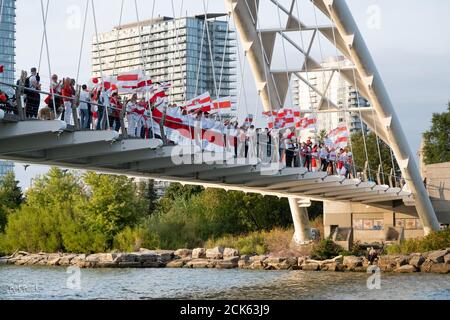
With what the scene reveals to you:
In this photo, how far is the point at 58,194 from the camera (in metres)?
91.3

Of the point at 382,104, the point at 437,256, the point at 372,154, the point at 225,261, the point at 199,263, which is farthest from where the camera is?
the point at 372,154

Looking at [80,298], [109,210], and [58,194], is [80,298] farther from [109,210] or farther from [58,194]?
[58,194]

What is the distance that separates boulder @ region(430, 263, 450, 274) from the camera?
186 ft

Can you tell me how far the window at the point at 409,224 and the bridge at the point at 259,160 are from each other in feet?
5.29

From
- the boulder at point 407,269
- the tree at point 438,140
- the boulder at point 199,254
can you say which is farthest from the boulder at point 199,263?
the tree at point 438,140

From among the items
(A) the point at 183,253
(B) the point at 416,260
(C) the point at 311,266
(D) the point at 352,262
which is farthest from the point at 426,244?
(A) the point at 183,253

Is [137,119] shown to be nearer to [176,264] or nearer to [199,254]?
[176,264]

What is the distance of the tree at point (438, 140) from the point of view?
107 metres

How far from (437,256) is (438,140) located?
5062cm

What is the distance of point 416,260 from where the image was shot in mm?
58625

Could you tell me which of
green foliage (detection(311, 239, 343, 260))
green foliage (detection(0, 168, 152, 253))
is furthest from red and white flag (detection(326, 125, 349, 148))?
green foliage (detection(0, 168, 152, 253))

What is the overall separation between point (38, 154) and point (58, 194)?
185ft

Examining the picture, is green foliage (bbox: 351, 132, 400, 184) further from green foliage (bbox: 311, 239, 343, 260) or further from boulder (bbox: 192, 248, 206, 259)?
green foliage (bbox: 311, 239, 343, 260)
